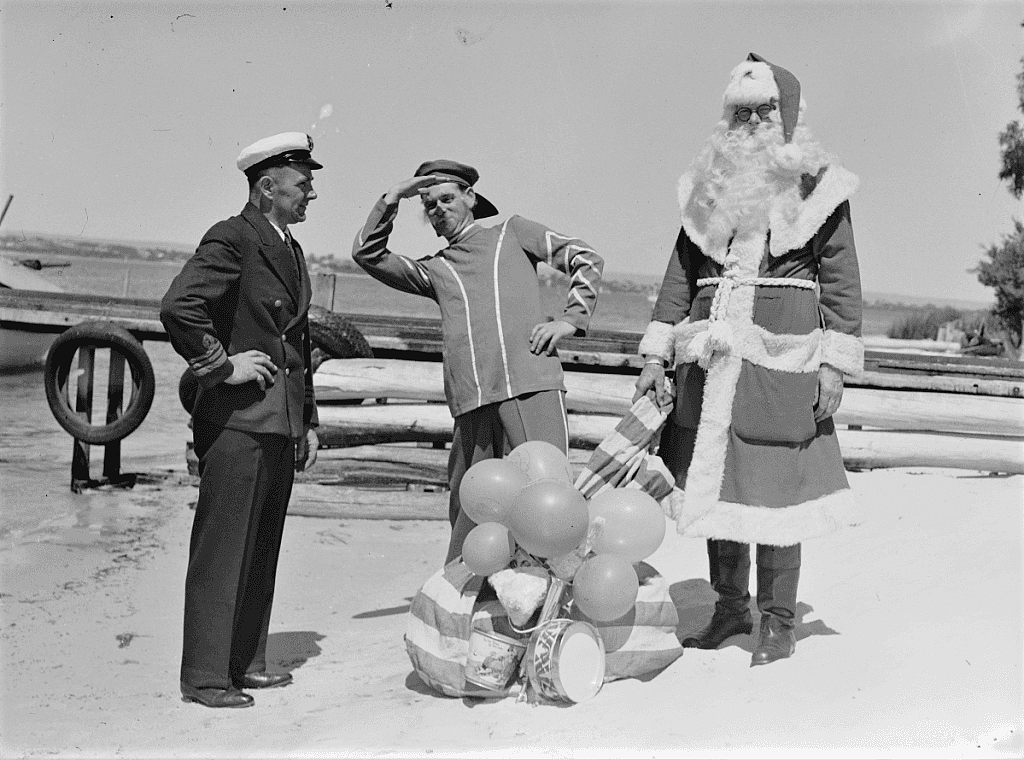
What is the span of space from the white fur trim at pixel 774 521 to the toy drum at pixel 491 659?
0.79 m

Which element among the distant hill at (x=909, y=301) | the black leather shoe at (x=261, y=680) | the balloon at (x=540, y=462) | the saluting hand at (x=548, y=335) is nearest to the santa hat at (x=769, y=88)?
the saluting hand at (x=548, y=335)

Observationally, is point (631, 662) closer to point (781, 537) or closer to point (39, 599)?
point (781, 537)

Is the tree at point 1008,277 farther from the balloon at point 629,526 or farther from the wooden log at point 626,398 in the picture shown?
the balloon at point 629,526

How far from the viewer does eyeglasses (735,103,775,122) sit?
13.7 feet

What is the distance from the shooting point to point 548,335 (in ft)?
14.3

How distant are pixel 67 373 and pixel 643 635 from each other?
5828 mm

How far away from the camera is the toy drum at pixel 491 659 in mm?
3832

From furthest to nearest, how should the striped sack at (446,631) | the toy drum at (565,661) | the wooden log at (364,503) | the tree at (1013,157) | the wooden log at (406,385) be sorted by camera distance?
1. the tree at (1013,157)
2. the wooden log at (406,385)
3. the wooden log at (364,503)
4. the striped sack at (446,631)
5. the toy drum at (565,661)

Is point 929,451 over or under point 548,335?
under

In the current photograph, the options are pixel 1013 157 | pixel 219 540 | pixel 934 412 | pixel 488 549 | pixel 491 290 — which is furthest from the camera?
pixel 1013 157

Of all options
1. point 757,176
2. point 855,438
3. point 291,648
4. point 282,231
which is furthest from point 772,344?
point 855,438

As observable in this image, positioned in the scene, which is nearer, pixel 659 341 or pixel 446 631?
pixel 446 631

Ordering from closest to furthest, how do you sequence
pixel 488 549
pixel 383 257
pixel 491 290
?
pixel 488 549
pixel 491 290
pixel 383 257

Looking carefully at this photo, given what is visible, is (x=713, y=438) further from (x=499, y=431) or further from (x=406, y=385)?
(x=406, y=385)
